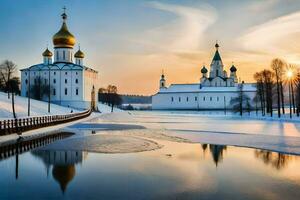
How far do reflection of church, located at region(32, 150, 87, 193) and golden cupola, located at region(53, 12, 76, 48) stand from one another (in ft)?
194

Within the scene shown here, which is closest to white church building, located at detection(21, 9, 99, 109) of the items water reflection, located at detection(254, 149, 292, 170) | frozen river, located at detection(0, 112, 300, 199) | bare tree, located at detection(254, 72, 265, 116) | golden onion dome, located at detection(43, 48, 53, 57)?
golden onion dome, located at detection(43, 48, 53, 57)

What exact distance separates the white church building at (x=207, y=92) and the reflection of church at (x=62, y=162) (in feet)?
324

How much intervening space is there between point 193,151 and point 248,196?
7942 millimetres

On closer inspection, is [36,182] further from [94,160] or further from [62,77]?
[62,77]

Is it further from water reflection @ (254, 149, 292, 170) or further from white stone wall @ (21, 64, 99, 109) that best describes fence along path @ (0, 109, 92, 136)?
white stone wall @ (21, 64, 99, 109)

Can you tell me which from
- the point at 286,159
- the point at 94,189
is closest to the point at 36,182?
the point at 94,189

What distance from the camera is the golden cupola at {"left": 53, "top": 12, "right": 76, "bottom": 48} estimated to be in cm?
7238

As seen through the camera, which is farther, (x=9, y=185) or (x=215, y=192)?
(x=9, y=185)

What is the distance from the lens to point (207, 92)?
116 meters

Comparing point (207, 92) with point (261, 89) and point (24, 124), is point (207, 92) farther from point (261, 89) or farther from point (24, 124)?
point (24, 124)

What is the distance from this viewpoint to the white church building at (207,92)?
114 m

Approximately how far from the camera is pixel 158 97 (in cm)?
12200

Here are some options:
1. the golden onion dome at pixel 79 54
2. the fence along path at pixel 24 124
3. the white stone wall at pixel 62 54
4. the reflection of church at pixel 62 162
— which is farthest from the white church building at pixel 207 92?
the reflection of church at pixel 62 162

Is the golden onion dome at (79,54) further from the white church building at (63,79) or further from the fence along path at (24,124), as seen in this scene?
the fence along path at (24,124)
